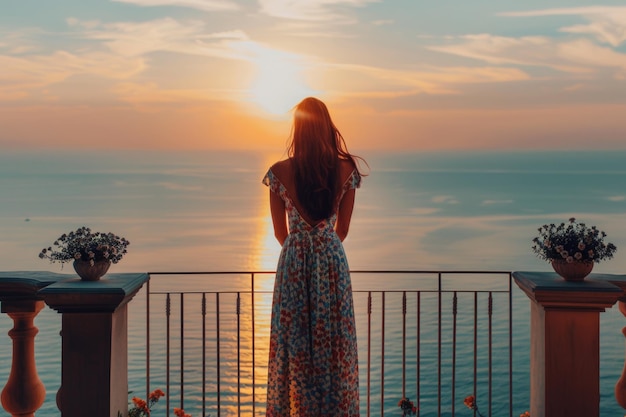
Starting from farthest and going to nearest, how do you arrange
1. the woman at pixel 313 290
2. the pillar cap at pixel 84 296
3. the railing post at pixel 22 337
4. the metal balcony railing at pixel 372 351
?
1. the metal balcony railing at pixel 372 351
2. the railing post at pixel 22 337
3. the woman at pixel 313 290
4. the pillar cap at pixel 84 296

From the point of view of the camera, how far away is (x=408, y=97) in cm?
4694

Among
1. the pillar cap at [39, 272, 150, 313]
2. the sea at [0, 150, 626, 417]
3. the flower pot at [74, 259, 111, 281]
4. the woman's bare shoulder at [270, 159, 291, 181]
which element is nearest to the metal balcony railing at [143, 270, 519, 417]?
the sea at [0, 150, 626, 417]

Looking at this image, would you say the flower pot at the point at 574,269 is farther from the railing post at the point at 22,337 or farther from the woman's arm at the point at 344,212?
the railing post at the point at 22,337

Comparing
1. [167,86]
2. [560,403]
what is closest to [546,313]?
[560,403]

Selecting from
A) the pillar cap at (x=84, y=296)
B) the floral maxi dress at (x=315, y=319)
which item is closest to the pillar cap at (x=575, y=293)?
the floral maxi dress at (x=315, y=319)

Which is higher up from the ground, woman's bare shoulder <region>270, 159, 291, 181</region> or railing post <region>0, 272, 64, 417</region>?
woman's bare shoulder <region>270, 159, 291, 181</region>

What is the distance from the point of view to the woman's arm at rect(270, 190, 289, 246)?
3949 mm

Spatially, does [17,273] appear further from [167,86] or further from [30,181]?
[30,181]

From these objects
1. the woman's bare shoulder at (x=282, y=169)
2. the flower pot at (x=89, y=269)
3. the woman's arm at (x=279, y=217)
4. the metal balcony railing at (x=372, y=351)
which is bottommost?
the metal balcony railing at (x=372, y=351)

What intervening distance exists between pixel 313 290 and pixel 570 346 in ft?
3.99

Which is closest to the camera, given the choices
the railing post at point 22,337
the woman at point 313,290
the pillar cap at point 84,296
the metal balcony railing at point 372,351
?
the pillar cap at point 84,296

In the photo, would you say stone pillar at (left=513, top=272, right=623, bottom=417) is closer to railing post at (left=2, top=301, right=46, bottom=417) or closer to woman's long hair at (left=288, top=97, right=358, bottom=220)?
woman's long hair at (left=288, top=97, right=358, bottom=220)

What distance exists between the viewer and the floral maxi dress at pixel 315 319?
390 cm

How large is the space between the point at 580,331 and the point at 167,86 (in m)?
49.5
